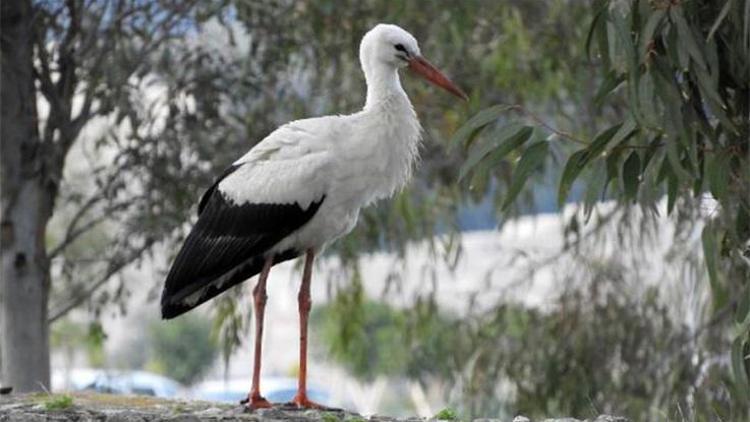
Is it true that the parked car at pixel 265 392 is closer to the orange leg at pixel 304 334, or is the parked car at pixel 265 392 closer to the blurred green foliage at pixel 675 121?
the orange leg at pixel 304 334

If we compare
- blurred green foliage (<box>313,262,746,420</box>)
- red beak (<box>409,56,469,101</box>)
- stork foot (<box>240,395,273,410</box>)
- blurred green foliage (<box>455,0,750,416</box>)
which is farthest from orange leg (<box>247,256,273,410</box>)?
blurred green foliage (<box>313,262,746,420</box>)

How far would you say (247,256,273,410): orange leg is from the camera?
309 inches

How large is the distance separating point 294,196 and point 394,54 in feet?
2.84

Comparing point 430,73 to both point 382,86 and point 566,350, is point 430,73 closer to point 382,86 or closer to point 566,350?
point 382,86

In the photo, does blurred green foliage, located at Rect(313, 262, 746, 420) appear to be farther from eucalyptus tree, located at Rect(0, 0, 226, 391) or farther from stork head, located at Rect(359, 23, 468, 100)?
stork head, located at Rect(359, 23, 468, 100)

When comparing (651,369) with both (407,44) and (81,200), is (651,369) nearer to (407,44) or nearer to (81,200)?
(81,200)

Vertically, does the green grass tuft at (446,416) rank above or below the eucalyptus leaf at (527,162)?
below

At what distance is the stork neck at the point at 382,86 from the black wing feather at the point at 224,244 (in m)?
0.54

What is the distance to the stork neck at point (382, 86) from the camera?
333 inches

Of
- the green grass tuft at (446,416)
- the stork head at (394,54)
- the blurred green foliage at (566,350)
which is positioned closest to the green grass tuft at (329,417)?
the green grass tuft at (446,416)

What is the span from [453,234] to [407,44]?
5248 mm

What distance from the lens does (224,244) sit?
825 centimetres

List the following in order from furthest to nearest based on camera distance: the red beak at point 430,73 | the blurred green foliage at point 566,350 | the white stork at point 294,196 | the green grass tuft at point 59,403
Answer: the blurred green foliage at point 566,350 → the red beak at point 430,73 → the white stork at point 294,196 → the green grass tuft at point 59,403

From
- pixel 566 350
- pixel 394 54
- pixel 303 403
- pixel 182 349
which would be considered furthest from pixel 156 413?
pixel 182 349
